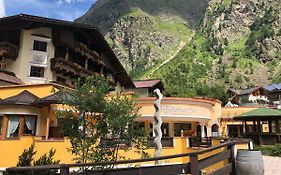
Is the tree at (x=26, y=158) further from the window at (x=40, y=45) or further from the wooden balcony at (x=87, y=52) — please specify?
the wooden balcony at (x=87, y=52)

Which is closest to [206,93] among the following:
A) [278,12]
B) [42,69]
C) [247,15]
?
[42,69]

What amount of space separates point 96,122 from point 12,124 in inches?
452

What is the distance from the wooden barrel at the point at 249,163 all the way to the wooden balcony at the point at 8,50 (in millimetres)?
22270

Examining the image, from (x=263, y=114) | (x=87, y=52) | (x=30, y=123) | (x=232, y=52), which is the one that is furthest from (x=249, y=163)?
(x=232, y=52)

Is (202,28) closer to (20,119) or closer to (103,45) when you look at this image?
(103,45)

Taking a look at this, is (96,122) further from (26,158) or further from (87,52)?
(87,52)

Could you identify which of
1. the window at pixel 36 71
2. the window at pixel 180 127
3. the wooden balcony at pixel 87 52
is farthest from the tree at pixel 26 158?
the window at pixel 180 127

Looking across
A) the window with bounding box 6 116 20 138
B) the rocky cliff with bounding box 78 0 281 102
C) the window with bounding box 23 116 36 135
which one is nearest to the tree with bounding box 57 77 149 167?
the window with bounding box 6 116 20 138

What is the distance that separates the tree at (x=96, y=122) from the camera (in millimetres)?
9984

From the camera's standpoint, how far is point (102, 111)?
1048 cm

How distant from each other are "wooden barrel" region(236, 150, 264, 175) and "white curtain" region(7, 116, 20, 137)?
1539cm

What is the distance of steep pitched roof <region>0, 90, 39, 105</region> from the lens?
63.4 ft

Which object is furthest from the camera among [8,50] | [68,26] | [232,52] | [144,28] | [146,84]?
[144,28]

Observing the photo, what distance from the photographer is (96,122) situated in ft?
34.4
